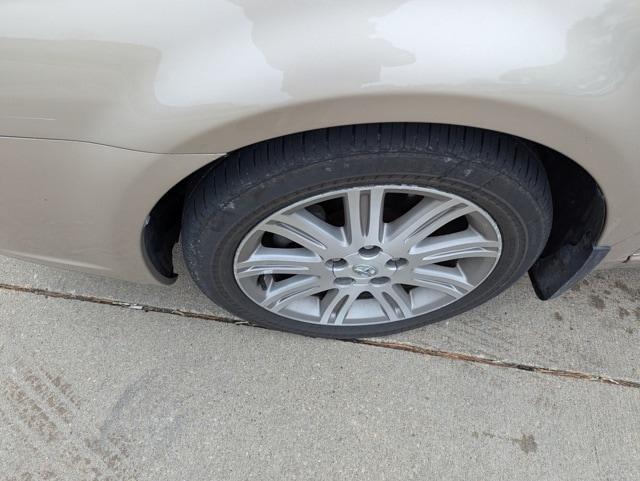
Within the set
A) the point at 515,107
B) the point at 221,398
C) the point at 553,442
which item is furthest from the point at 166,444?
the point at 515,107

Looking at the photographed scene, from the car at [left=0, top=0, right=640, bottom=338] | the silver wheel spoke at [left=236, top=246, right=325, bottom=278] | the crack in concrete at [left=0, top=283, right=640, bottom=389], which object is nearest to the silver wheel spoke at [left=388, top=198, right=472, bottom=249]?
the car at [left=0, top=0, right=640, bottom=338]

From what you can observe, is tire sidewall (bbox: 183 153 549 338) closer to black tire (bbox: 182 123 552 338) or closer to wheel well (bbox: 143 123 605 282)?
black tire (bbox: 182 123 552 338)

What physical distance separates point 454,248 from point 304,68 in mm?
778

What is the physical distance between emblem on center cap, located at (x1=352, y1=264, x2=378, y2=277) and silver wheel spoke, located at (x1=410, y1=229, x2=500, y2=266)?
12 centimetres

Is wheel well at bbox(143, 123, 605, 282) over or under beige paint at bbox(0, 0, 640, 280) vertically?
under

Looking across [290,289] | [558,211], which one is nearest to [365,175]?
[290,289]

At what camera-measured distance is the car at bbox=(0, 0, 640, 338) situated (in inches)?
42.5

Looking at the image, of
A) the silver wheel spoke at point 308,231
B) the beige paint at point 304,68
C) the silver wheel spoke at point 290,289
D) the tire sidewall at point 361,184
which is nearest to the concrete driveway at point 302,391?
the silver wheel spoke at point 290,289

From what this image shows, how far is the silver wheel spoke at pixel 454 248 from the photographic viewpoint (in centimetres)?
158

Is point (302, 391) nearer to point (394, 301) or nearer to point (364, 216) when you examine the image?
point (394, 301)

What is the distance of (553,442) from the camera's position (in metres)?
1.82

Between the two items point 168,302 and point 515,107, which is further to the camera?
point 168,302

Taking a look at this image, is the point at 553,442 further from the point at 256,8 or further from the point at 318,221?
the point at 256,8

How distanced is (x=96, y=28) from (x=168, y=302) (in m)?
1.25
